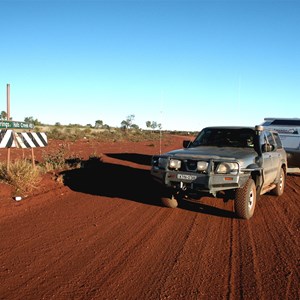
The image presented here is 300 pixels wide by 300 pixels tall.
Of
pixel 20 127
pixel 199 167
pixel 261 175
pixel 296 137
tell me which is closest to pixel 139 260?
pixel 199 167

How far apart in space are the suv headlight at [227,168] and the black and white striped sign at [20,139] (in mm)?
5821

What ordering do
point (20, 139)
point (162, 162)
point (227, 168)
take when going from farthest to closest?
point (20, 139) → point (162, 162) → point (227, 168)

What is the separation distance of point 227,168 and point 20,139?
20.0 ft

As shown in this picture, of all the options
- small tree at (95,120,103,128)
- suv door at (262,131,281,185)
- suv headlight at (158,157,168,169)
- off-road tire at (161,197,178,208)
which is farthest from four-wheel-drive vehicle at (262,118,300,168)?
small tree at (95,120,103,128)

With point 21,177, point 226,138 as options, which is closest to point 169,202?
point 226,138

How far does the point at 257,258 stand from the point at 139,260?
1.70 metres

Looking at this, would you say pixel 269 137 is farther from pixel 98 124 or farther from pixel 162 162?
pixel 98 124

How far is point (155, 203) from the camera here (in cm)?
816

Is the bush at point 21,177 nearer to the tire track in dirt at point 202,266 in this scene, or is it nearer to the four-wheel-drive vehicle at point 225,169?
the four-wheel-drive vehicle at point 225,169

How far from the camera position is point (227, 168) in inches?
257

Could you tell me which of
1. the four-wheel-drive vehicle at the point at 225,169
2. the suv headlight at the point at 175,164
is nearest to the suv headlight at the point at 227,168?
the four-wheel-drive vehicle at the point at 225,169

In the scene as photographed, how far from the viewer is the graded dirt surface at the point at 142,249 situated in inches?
153

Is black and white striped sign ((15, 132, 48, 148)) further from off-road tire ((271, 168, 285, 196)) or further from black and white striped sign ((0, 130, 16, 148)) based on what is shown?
off-road tire ((271, 168, 285, 196))

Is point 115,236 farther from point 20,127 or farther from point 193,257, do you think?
point 20,127
